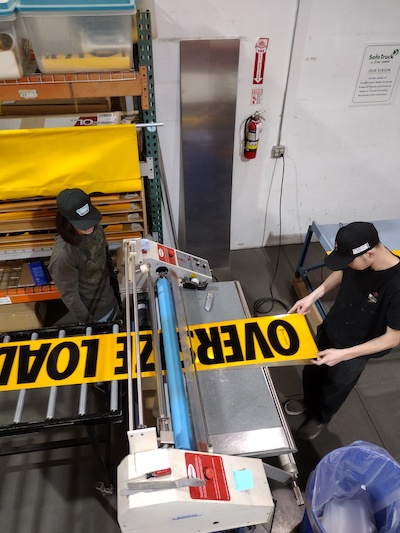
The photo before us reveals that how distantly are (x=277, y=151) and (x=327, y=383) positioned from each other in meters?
2.06

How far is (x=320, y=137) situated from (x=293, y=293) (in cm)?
148

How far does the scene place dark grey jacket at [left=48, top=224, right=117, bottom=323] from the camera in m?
2.14

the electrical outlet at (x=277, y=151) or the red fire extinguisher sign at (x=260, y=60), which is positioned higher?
the red fire extinguisher sign at (x=260, y=60)

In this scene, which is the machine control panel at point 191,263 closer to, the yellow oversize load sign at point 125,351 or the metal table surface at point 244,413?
the yellow oversize load sign at point 125,351

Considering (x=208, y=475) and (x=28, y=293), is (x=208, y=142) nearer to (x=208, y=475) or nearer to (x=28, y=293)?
(x=28, y=293)

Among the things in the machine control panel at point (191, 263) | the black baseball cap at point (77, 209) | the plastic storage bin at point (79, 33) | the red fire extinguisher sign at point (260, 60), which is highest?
the plastic storage bin at point (79, 33)

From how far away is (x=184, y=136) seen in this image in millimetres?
3154

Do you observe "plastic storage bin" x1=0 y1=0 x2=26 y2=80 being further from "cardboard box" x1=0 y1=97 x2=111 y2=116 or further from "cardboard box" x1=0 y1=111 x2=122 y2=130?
"cardboard box" x1=0 y1=97 x2=111 y2=116

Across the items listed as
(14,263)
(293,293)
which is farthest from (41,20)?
(293,293)

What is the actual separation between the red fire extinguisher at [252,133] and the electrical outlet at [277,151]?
0.68ft

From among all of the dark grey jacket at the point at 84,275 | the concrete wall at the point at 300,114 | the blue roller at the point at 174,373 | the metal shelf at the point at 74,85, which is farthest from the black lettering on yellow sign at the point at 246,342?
the concrete wall at the point at 300,114

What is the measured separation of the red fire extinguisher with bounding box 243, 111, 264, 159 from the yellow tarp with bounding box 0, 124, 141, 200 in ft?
4.27

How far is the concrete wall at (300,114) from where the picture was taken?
2.72 meters

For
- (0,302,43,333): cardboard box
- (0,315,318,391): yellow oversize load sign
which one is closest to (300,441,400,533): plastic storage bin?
(0,315,318,391): yellow oversize load sign
